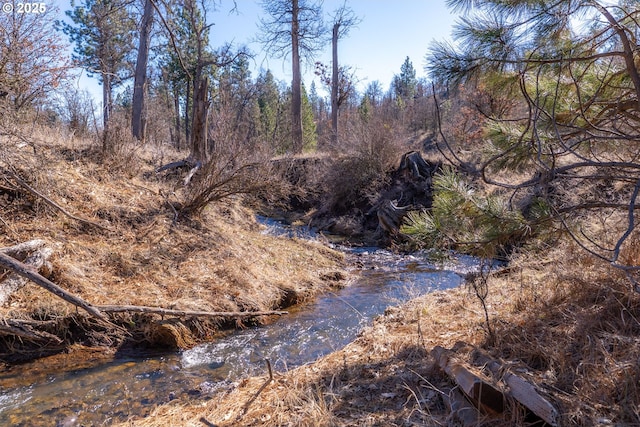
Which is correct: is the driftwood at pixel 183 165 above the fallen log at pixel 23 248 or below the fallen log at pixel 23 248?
above

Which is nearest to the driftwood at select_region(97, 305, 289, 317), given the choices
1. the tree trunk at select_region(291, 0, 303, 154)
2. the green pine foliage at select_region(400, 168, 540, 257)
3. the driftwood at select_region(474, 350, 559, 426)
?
the green pine foliage at select_region(400, 168, 540, 257)

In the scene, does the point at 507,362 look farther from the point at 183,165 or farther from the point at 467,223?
the point at 183,165

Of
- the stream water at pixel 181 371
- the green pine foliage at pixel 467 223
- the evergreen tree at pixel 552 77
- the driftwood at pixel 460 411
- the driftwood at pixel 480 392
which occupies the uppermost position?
the evergreen tree at pixel 552 77

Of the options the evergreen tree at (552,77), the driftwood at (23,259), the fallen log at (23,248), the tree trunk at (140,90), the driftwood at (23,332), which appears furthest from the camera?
the tree trunk at (140,90)

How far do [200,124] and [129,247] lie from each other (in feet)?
16.7

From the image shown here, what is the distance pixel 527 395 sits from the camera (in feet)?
7.77

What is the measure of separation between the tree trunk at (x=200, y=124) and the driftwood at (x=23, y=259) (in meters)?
5.43

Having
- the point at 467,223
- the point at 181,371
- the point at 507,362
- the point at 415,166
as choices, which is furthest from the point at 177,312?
the point at 415,166

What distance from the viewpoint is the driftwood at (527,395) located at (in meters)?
2.21

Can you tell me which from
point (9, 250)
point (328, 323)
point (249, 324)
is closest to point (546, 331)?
point (328, 323)

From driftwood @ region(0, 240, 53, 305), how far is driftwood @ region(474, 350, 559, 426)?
497 centimetres

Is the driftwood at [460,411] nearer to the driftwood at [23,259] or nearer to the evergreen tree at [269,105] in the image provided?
the driftwood at [23,259]

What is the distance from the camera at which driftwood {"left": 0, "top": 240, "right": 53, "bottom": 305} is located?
15.5ft

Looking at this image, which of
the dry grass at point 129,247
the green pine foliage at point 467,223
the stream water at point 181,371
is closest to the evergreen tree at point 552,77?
the green pine foliage at point 467,223
